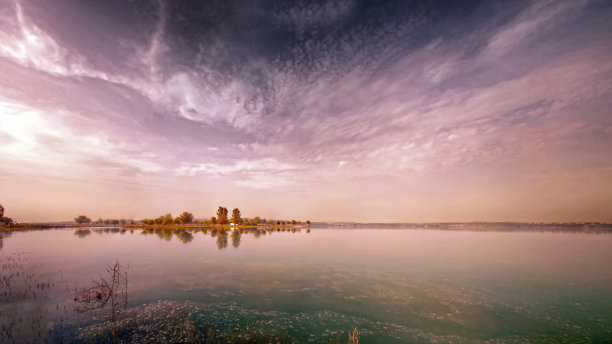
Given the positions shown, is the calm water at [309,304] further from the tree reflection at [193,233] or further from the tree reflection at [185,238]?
the tree reflection at [185,238]

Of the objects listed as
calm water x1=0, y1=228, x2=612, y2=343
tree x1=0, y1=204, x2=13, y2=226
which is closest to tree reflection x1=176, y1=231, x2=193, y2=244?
calm water x1=0, y1=228, x2=612, y2=343

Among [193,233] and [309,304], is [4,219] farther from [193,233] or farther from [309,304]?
[309,304]

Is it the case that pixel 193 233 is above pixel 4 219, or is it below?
below

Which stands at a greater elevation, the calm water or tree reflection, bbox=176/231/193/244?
A: the calm water

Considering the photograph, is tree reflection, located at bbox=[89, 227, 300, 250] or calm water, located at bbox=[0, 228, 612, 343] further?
tree reflection, located at bbox=[89, 227, 300, 250]

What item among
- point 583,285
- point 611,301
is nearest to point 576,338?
point 611,301

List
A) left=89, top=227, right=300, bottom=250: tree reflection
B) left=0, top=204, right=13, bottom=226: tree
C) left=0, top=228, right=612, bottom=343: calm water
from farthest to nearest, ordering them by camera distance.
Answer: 1. left=0, top=204, right=13, bottom=226: tree
2. left=89, top=227, right=300, bottom=250: tree reflection
3. left=0, top=228, right=612, bottom=343: calm water

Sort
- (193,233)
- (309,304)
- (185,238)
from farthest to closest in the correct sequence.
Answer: (193,233), (185,238), (309,304)

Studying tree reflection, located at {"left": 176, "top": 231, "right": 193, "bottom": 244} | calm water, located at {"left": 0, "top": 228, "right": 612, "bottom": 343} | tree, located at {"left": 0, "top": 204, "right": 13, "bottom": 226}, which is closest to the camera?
calm water, located at {"left": 0, "top": 228, "right": 612, "bottom": 343}

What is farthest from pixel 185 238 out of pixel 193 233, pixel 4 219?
pixel 4 219

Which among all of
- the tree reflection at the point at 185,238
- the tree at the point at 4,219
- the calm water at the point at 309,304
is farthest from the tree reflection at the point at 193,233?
the tree at the point at 4,219

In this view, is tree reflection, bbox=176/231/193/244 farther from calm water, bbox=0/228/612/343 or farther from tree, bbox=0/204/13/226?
tree, bbox=0/204/13/226

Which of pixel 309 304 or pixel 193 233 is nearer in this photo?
pixel 309 304

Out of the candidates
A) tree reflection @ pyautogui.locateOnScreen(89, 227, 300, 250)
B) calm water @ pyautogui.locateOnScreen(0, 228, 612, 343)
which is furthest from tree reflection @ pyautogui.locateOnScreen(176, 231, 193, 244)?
calm water @ pyautogui.locateOnScreen(0, 228, 612, 343)
